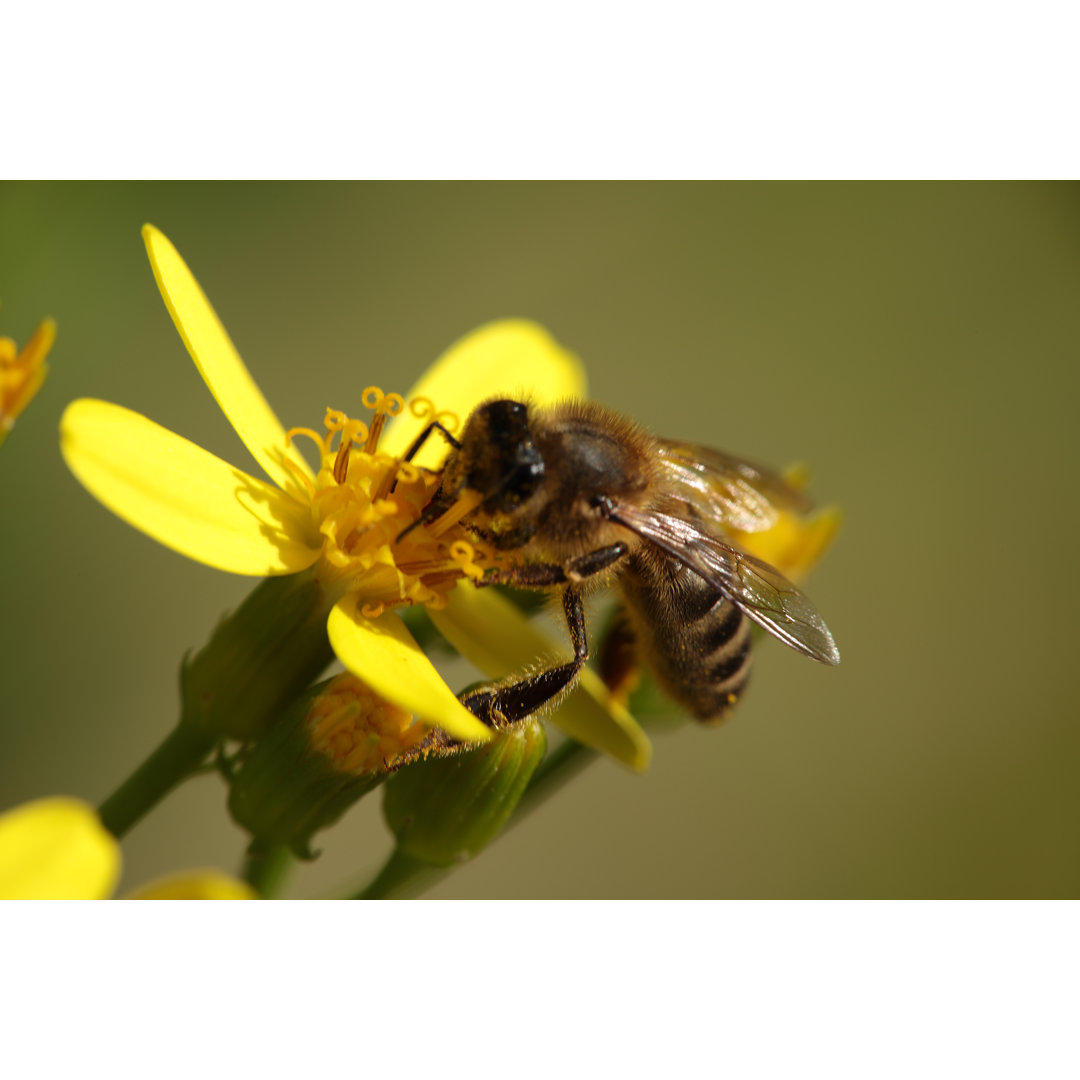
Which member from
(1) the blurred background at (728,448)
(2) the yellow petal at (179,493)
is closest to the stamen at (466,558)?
(2) the yellow petal at (179,493)

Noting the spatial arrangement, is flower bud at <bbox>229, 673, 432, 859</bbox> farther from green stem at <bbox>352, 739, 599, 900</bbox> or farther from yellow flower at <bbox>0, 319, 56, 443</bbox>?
yellow flower at <bbox>0, 319, 56, 443</bbox>

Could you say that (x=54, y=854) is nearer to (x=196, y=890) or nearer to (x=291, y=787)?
(x=196, y=890)

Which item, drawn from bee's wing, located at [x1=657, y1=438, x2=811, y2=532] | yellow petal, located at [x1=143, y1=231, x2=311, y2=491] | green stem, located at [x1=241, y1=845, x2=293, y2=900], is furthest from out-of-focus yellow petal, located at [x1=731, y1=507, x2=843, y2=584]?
green stem, located at [x1=241, y1=845, x2=293, y2=900]

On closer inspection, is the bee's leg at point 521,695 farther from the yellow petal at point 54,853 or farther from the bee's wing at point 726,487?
the yellow petal at point 54,853

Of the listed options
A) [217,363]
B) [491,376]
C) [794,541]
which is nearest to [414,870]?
[217,363]

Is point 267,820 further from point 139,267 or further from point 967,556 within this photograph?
point 967,556

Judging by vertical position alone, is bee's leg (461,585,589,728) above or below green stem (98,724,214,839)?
above
